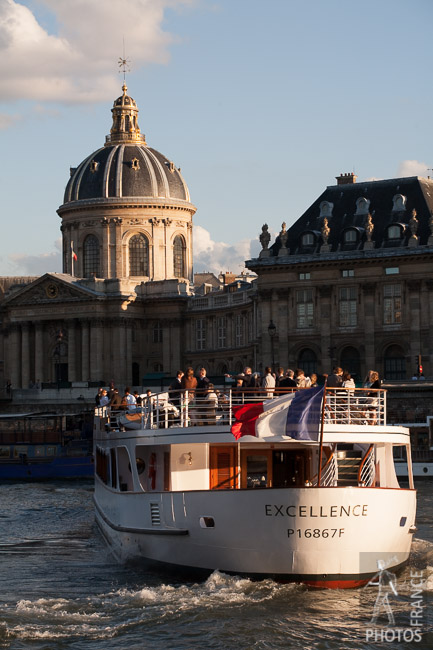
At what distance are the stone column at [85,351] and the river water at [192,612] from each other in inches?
3160

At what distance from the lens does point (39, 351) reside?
118m

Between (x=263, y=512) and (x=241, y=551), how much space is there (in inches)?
45.8

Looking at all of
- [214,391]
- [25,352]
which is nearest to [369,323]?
[25,352]

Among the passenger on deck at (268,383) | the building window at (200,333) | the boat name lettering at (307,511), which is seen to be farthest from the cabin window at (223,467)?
the building window at (200,333)

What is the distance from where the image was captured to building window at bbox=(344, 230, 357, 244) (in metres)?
90.2

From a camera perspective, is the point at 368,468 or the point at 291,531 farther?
the point at 368,468

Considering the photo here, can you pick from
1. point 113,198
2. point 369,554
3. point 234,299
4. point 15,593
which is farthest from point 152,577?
point 113,198

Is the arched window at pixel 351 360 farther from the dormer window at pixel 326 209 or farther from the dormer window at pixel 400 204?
the dormer window at pixel 400 204

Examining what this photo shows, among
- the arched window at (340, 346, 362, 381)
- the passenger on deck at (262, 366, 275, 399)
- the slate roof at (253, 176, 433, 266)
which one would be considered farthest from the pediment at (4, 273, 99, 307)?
the passenger on deck at (262, 366, 275, 399)

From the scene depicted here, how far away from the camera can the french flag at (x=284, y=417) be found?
2939cm

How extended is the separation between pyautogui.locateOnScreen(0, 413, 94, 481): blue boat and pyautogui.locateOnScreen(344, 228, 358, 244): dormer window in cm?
2186

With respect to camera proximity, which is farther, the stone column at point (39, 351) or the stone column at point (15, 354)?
the stone column at point (15, 354)

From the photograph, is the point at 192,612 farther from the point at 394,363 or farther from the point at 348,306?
the point at 348,306

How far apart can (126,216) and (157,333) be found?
11451 mm
